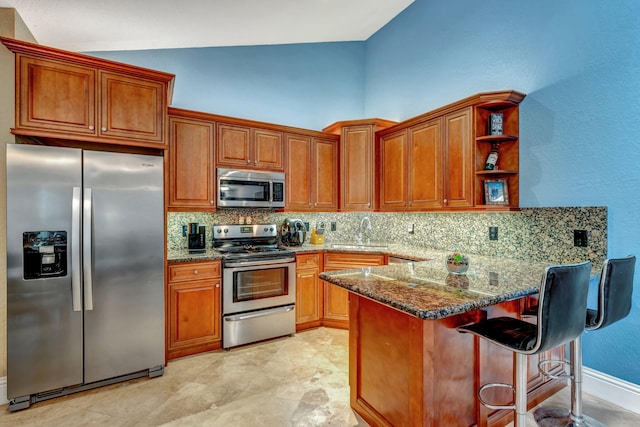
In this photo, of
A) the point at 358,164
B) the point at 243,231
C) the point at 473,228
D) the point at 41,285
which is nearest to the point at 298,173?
the point at 358,164

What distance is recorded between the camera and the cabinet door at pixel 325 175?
12.7 feet

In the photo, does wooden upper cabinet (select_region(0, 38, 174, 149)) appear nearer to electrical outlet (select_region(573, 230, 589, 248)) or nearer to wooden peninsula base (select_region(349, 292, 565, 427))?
wooden peninsula base (select_region(349, 292, 565, 427))

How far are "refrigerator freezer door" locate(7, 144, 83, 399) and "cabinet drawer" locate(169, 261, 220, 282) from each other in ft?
2.31

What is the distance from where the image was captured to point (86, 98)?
2334 millimetres

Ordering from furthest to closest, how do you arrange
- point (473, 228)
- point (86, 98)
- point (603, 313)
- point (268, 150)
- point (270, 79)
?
point (270, 79), point (268, 150), point (473, 228), point (86, 98), point (603, 313)

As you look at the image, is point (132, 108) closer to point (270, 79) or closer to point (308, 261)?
point (270, 79)

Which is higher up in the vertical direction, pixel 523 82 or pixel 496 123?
pixel 523 82

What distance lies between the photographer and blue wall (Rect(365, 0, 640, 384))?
6.74 ft

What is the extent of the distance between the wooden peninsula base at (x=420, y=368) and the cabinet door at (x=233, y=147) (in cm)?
212

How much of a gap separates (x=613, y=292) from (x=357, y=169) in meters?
2.68

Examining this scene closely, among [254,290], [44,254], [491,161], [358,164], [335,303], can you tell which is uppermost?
[358,164]

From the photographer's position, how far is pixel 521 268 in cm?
221

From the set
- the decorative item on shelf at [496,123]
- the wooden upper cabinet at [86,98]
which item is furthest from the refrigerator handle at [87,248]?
the decorative item on shelf at [496,123]

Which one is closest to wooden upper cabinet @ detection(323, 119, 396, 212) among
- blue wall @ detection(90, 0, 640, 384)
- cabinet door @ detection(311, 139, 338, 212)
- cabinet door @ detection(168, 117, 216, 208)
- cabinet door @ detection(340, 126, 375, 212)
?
cabinet door @ detection(340, 126, 375, 212)
